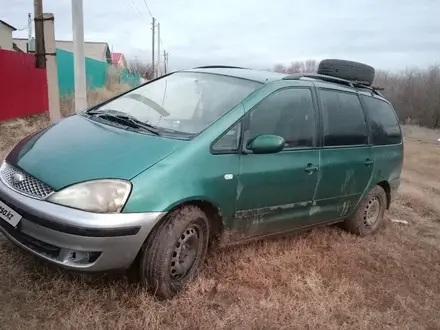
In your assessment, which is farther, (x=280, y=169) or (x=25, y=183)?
(x=280, y=169)

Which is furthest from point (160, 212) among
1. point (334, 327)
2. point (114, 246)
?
point (334, 327)

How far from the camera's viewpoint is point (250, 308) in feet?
10.4

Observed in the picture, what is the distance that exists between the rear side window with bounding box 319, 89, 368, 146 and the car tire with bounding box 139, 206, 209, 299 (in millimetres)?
1647

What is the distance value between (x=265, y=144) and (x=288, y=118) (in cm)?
56

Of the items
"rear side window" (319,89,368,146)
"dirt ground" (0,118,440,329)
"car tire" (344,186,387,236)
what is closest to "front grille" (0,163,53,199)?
"dirt ground" (0,118,440,329)

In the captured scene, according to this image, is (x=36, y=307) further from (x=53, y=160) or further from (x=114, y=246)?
(x=53, y=160)

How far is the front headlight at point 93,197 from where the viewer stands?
9.02ft

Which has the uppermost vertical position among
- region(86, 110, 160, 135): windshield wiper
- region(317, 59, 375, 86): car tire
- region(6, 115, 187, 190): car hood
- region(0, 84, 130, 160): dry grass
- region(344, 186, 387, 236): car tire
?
region(317, 59, 375, 86): car tire

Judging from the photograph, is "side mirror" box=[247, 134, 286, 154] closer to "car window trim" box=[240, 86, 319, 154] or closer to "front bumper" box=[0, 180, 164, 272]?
"car window trim" box=[240, 86, 319, 154]

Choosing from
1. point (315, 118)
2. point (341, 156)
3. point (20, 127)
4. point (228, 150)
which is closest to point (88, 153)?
point (228, 150)

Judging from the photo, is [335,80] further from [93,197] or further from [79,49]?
[79,49]

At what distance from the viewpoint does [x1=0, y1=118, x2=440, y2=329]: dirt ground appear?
2.86m

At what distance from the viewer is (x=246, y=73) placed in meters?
4.14

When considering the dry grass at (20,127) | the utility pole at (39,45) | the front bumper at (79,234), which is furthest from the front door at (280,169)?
the utility pole at (39,45)
